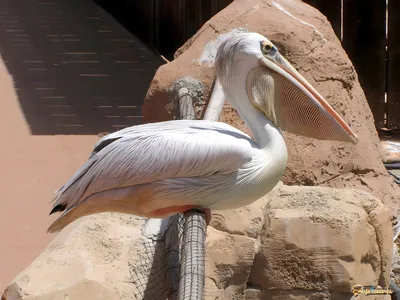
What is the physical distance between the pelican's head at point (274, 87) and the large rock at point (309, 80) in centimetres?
124

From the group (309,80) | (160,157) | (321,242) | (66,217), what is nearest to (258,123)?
(160,157)

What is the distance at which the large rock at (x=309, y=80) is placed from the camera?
569cm

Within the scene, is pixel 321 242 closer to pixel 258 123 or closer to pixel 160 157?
pixel 258 123

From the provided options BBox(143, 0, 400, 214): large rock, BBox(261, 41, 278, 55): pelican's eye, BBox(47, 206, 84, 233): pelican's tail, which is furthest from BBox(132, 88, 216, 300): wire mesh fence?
BBox(143, 0, 400, 214): large rock

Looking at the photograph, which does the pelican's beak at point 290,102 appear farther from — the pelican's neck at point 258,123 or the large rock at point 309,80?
the large rock at point 309,80

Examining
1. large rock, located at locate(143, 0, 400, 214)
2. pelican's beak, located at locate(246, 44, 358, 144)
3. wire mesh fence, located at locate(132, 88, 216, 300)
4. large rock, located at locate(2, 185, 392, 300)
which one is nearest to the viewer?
wire mesh fence, located at locate(132, 88, 216, 300)

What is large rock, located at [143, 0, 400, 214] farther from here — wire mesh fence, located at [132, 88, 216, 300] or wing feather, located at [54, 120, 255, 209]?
wing feather, located at [54, 120, 255, 209]

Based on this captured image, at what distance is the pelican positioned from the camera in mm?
4133

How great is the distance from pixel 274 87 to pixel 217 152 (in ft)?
1.65

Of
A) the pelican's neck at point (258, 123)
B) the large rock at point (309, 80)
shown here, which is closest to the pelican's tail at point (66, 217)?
the pelican's neck at point (258, 123)

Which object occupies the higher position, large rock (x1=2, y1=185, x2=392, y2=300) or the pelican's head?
the pelican's head

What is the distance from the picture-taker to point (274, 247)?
4719 millimetres

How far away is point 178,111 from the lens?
562 centimetres

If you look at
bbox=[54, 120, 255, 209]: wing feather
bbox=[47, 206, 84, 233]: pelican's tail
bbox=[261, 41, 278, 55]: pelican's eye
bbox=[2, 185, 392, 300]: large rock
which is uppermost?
bbox=[261, 41, 278, 55]: pelican's eye
